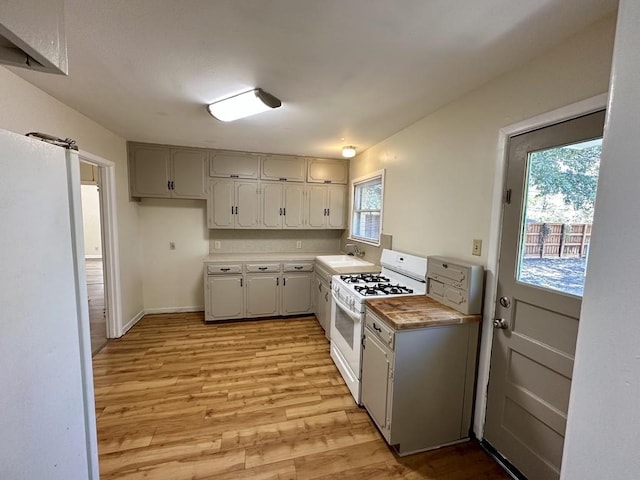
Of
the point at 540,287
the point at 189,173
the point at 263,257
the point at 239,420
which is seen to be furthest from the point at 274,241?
the point at 540,287

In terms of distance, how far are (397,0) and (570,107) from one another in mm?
962

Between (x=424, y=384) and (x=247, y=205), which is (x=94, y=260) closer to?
(x=247, y=205)

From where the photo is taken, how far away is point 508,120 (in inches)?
63.4

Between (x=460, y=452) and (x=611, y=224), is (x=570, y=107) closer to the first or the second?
(x=611, y=224)

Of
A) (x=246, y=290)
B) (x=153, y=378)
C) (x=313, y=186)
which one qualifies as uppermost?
(x=313, y=186)

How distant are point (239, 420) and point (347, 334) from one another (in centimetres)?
104

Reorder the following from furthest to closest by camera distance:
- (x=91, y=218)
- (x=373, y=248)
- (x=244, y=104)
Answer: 1. (x=91, y=218)
2. (x=373, y=248)
3. (x=244, y=104)

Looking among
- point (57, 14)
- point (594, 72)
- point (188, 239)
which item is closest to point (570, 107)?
point (594, 72)

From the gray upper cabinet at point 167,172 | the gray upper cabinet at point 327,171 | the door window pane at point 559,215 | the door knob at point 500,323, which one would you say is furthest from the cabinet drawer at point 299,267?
the door window pane at point 559,215

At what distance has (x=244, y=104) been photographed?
6.77 feet

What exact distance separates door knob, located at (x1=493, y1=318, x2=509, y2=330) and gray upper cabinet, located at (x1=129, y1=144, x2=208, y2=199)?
3481 mm

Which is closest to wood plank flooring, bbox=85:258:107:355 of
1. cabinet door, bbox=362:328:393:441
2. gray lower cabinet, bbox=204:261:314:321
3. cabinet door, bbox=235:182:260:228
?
gray lower cabinet, bbox=204:261:314:321

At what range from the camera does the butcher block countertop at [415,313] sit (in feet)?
5.37

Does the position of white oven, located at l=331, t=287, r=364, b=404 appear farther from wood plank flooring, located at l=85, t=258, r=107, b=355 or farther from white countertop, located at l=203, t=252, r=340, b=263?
wood plank flooring, located at l=85, t=258, r=107, b=355
